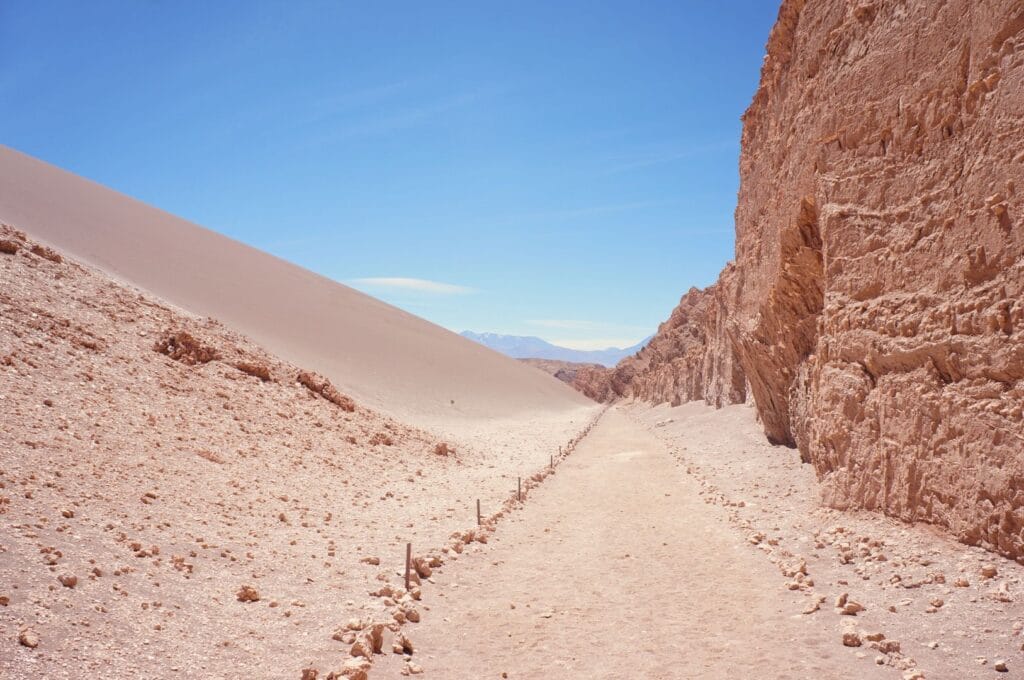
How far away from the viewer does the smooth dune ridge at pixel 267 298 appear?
34.0 metres

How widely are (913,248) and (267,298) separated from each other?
1728 inches

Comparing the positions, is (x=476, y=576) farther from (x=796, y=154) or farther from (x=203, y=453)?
(x=796, y=154)

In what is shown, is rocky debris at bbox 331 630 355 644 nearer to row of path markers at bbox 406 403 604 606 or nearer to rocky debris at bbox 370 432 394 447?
row of path markers at bbox 406 403 604 606

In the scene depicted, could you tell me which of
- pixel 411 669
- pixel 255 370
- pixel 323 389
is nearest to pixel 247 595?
pixel 411 669

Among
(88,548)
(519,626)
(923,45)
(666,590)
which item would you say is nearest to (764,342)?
(923,45)

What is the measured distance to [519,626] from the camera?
7.14m

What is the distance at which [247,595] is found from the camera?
6.88m

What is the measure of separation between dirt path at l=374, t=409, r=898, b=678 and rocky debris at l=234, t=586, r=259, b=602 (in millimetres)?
1768

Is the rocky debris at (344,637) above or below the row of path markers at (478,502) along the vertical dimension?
below

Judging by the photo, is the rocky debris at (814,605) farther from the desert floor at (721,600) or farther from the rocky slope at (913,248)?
the rocky slope at (913,248)

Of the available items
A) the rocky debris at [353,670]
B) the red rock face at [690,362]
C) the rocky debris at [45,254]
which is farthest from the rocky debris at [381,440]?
the red rock face at [690,362]

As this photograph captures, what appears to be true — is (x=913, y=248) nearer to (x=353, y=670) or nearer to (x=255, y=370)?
(x=353, y=670)

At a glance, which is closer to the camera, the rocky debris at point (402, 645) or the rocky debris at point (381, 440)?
the rocky debris at point (402, 645)

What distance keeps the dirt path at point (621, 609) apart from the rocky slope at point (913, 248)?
7.50 feet
